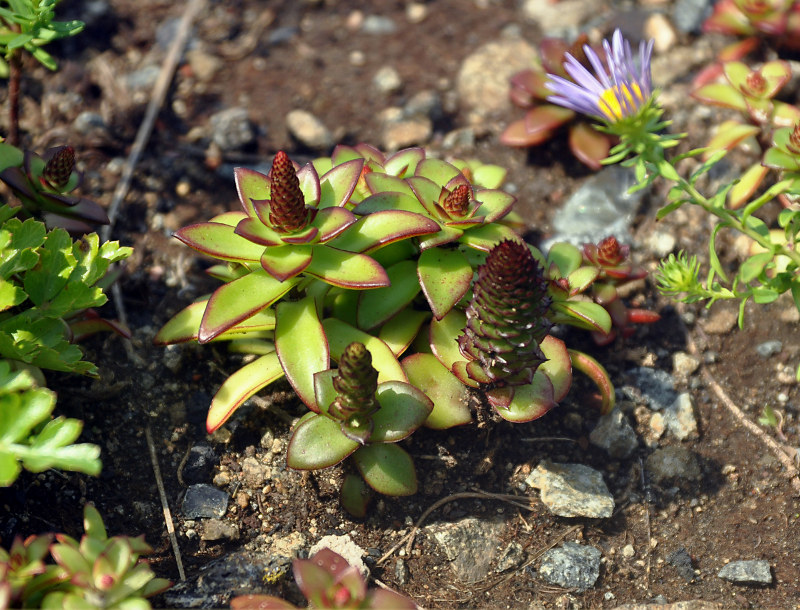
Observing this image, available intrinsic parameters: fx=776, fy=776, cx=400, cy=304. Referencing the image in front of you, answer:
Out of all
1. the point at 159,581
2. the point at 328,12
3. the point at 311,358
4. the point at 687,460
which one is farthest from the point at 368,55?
the point at 159,581

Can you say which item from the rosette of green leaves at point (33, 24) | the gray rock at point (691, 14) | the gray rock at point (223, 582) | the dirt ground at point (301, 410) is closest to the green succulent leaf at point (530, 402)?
the dirt ground at point (301, 410)

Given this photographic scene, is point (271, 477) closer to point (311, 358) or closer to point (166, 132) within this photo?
point (311, 358)

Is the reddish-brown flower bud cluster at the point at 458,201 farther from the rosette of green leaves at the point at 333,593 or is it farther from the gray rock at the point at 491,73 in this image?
the gray rock at the point at 491,73

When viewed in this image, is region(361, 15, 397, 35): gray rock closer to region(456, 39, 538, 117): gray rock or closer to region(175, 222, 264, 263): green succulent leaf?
region(456, 39, 538, 117): gray rock

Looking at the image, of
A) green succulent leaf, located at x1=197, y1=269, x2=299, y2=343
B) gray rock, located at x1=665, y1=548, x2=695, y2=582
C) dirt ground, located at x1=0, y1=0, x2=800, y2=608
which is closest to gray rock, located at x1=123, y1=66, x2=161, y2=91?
dirt ground, located at x1=0, y1=0, x2=800, y2=608

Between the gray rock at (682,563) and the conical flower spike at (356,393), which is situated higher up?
the conical flower spike at (356,393)

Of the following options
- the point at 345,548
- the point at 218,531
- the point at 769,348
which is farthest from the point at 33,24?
the point at 769,348
